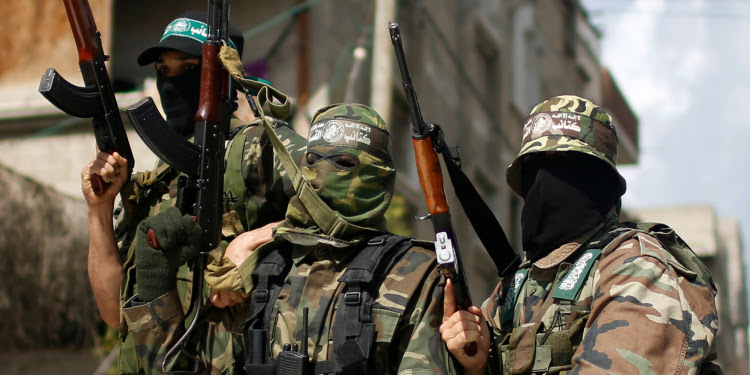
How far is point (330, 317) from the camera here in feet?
11.8

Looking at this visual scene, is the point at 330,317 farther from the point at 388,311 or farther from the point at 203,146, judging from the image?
the point at 203,146

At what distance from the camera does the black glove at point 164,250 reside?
12.5ft

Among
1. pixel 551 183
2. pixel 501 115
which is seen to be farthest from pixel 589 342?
pixel 501 115

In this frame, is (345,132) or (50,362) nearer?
(345,132)

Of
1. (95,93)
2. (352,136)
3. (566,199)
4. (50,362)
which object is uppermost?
(95,93)

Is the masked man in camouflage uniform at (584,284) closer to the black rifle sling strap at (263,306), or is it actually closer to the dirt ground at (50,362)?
the black rifle sling strap at (263,306)

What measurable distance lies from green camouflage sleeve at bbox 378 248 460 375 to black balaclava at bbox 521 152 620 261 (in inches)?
17.4

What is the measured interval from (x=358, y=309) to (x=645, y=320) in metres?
0.98

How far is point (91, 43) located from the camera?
412 centimetres

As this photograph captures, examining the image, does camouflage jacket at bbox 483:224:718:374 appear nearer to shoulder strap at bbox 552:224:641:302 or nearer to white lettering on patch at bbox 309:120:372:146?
shoulder strap at bbox 552:224:641:302

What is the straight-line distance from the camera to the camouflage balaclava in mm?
3777

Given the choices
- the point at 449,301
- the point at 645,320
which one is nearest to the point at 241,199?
the point at 449,301

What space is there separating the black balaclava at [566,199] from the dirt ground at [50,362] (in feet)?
20.1

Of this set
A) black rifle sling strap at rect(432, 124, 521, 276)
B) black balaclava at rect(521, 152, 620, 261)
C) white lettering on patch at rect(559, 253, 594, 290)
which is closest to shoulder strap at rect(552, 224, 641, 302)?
white lettering on patch at rect(559, 253, 594, 290)
